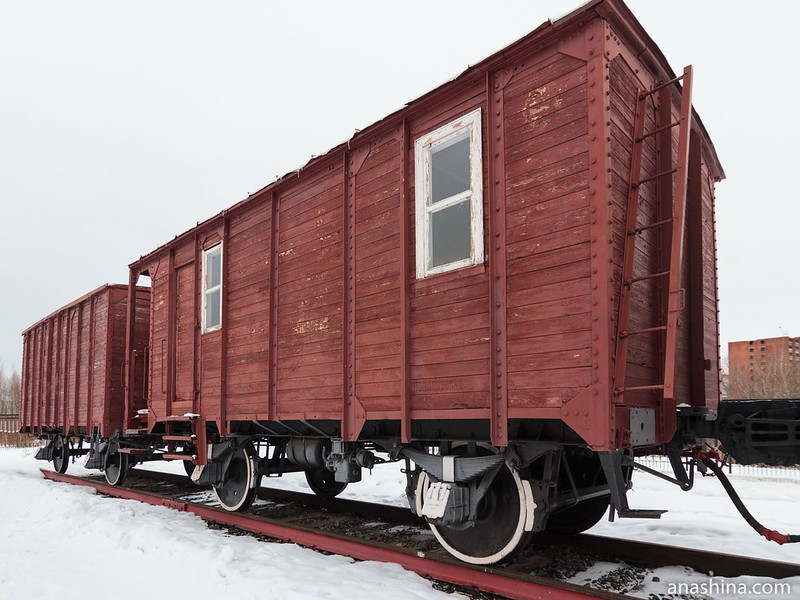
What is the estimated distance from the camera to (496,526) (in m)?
5.27

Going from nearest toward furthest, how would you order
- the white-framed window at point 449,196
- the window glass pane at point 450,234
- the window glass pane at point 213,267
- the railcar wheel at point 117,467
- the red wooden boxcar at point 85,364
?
1. the white-framed window at point 449,196
2. the window glass pane at point 450,234
3. the window glass pane at point 213,267
4. the railcar wheel at point 117,467
5. the red wooden boxcar at point 85,364

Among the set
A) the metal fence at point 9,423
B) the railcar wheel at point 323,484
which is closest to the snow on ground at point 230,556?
the railcar wheel at point 323,484

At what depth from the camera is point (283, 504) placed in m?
9.27

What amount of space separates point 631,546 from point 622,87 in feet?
13.3

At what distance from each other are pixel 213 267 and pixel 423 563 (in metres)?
5.85

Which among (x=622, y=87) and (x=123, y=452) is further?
(x=123, y=452)

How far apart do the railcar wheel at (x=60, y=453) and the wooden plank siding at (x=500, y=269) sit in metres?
Result: 9.62

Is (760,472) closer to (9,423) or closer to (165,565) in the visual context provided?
(165,565)

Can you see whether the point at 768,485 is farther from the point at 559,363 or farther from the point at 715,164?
the point at 559,363

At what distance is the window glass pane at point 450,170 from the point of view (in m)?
5.49

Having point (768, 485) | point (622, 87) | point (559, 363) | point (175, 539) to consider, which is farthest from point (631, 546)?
point (768, 485)

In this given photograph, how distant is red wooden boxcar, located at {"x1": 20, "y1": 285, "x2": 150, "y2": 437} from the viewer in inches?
490

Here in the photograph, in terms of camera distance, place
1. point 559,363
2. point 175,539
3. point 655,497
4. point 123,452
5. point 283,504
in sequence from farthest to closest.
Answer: point 123,452 < point 655,497 < point 283,504 < point 175,539 < point 559,363

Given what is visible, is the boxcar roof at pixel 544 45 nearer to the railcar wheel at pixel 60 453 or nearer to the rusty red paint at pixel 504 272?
the rusty red paint at pixel 504 272
